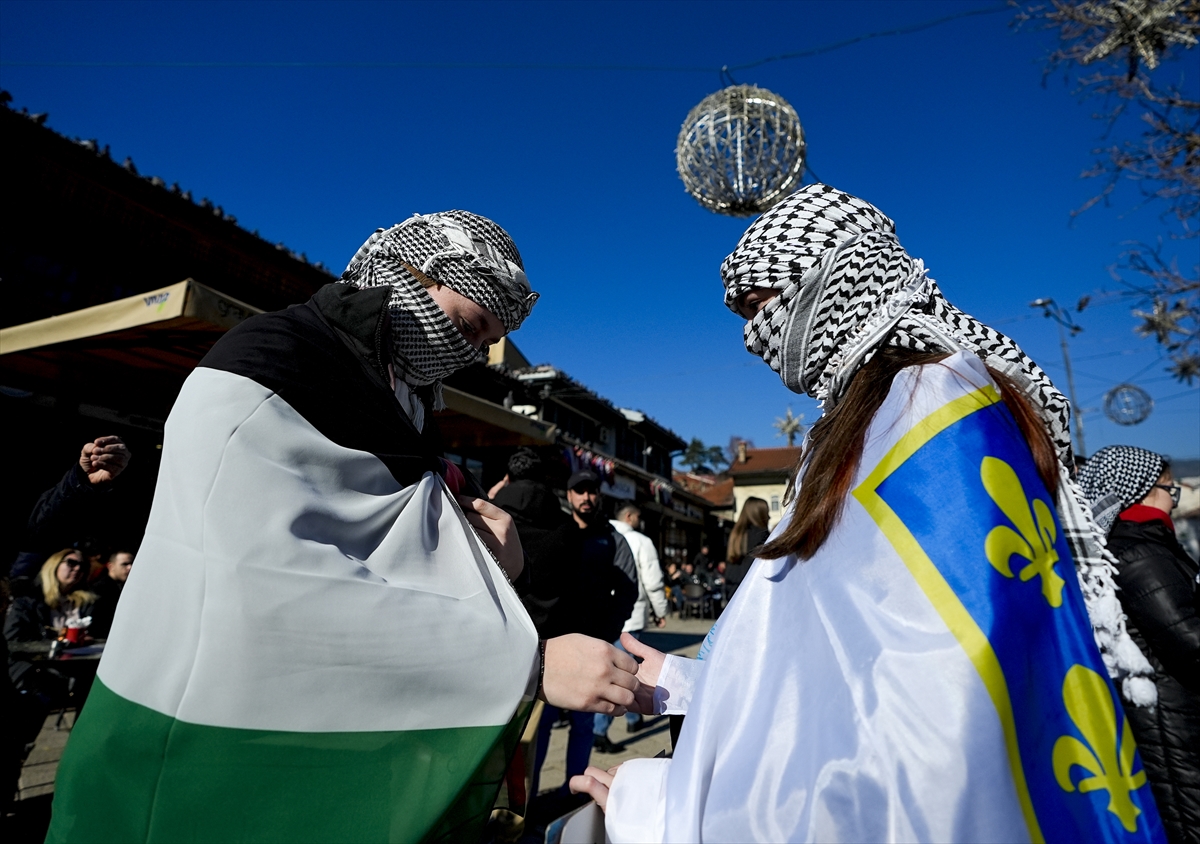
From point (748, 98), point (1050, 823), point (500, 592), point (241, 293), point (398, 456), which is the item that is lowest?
point (1050, 823)

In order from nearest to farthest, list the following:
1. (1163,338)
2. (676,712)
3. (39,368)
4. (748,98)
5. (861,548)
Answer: (861,548) < (676,712) < (748,98) < (39,368) < (1163,338)

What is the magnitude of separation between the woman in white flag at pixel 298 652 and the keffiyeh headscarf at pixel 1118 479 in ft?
7.74

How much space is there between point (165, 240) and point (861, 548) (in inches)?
394

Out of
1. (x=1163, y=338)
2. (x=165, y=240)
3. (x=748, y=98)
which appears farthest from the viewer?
(x=165, y=240)


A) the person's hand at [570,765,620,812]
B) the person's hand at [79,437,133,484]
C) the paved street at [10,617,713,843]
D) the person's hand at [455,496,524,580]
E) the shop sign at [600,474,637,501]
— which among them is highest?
the shop sign at [600,474,637,501]

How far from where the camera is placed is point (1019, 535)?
3.01 feet

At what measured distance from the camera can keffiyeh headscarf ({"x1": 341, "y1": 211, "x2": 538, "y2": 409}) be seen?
5.12 feet

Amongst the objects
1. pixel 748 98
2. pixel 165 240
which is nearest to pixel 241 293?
pixel 165 240

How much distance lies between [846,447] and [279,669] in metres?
0.90

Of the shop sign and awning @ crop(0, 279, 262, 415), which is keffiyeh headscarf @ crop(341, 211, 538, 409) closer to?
awning @ crop(0, 279, 262, 415)

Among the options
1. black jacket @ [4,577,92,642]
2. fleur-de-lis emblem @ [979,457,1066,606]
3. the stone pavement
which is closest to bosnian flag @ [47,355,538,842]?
fleur-de-lis emblem @ [979,457,1066,606]

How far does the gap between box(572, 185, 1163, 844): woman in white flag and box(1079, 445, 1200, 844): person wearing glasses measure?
0.73 m

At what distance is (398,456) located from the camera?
125 cm

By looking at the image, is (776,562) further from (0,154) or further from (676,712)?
(0,154)
